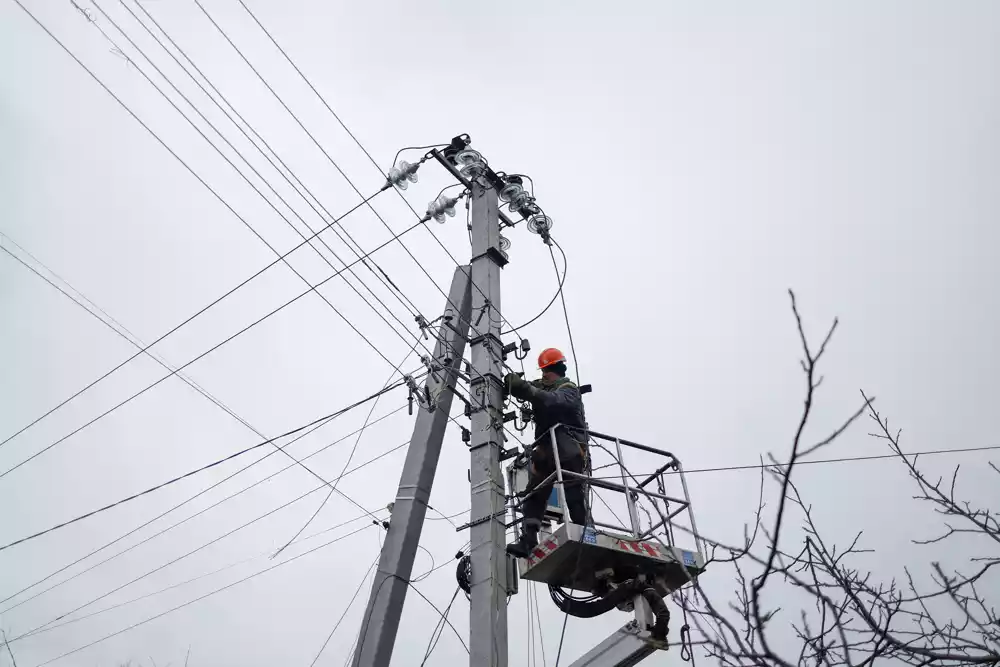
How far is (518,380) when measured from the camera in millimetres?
7293

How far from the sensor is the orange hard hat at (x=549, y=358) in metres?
8.42

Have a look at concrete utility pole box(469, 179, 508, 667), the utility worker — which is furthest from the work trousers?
concrete utility pole box(469, 179, 508, 667)

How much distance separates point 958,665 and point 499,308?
18.5 feet

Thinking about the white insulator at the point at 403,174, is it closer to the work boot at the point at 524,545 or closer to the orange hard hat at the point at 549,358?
the orange hard hat at the point at 549,358

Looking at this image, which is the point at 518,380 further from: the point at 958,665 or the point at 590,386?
the point at 958,665

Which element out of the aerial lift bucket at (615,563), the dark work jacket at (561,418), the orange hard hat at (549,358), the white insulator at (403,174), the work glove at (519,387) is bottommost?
the aerial lift bucket at (615,563)

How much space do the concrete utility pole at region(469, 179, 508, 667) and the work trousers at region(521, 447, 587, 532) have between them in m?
0.42

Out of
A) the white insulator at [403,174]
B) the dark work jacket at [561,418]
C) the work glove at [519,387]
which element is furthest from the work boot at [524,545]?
the white insulator at [403,174]

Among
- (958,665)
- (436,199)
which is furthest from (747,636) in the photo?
(436,199)

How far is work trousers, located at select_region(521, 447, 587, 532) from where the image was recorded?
22.8ft

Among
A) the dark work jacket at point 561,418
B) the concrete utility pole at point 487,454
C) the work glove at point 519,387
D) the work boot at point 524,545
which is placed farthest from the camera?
the work glove at point 519,387

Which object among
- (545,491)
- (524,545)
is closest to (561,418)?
(545,491)

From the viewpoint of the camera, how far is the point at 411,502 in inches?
267

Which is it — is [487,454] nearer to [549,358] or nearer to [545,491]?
[545,491]
